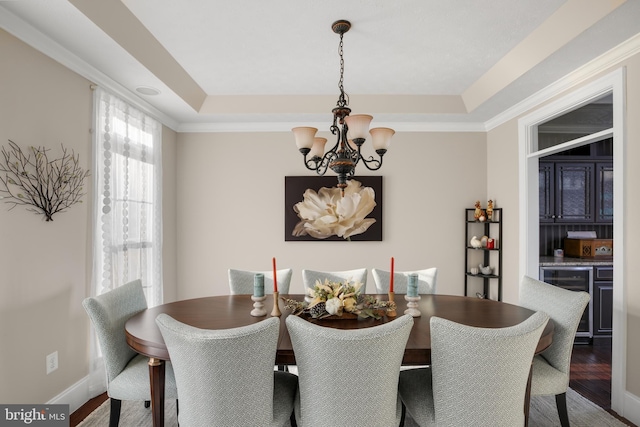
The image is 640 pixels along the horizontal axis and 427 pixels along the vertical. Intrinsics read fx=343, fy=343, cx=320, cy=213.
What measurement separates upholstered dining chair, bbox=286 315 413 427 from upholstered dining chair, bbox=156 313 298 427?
0.14m

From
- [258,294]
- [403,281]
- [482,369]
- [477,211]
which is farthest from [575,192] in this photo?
[258,294]

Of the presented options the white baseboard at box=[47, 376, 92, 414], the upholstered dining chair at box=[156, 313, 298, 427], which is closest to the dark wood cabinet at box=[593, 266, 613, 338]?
the upholstered dining chair at box=[156, 313, 298, 427]

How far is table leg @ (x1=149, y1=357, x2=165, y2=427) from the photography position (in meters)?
1.70

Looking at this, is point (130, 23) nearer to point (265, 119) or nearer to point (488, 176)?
point (265, 119)

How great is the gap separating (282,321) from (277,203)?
2.22m

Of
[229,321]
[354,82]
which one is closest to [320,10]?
[354,82]

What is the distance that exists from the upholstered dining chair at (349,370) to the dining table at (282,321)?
0.57 ft

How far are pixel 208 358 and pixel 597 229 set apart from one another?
4.87 metres

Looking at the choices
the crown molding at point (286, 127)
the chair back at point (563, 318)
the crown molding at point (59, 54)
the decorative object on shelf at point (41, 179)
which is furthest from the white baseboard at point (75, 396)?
the chair back at point (563, 318)

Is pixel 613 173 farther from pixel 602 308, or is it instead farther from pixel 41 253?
pixel 41 253

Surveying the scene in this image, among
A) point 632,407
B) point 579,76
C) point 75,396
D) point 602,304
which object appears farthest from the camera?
point 602,304

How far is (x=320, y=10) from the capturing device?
214 cm

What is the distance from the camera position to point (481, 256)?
406 centimetres

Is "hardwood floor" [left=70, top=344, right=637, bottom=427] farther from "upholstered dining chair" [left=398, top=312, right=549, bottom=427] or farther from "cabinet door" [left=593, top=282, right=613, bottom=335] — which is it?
"upholstered dining chair" [left=398, top=312, right=549, bottom=427]
